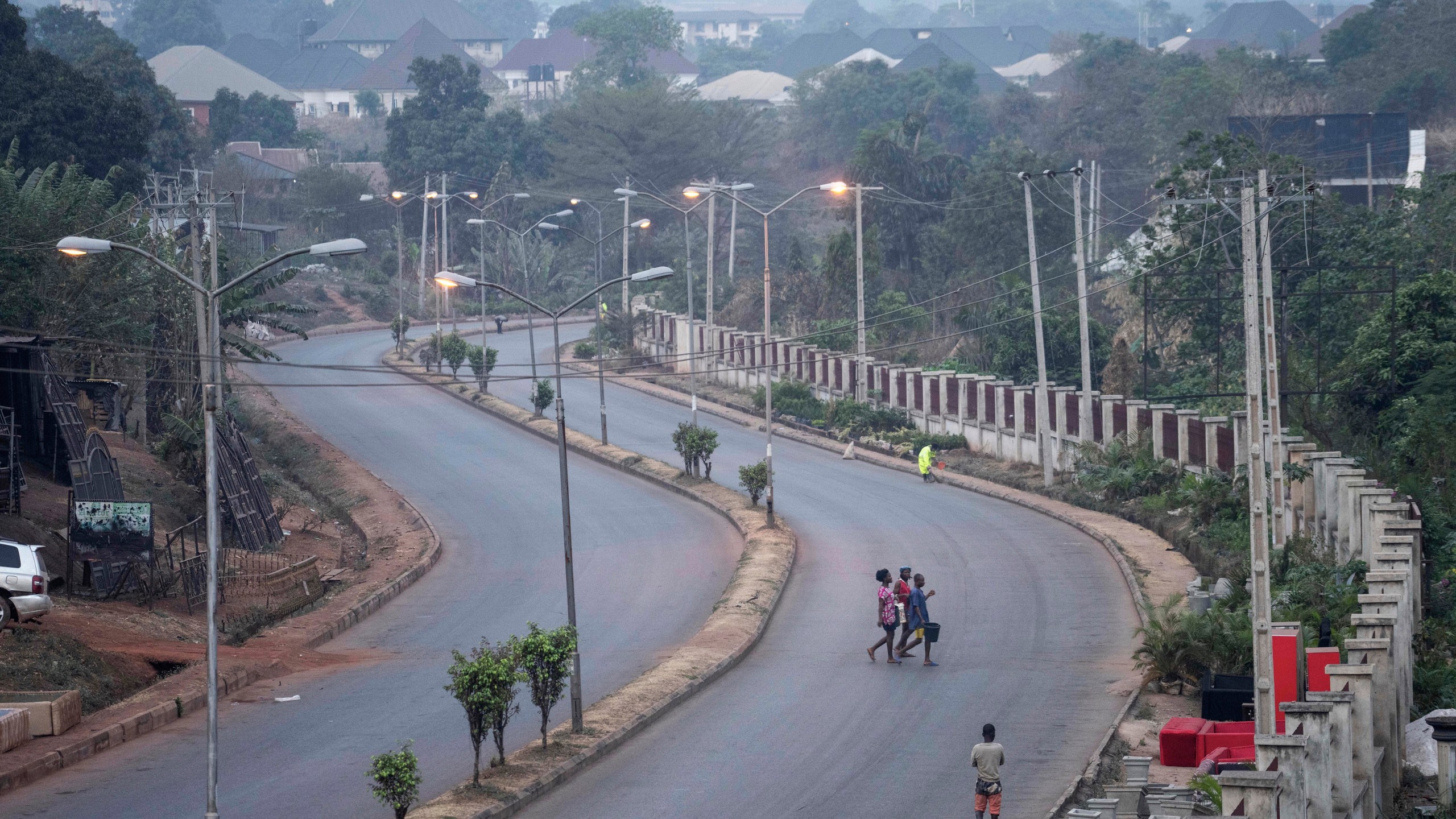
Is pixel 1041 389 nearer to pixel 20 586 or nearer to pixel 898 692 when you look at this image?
pixel 898 692

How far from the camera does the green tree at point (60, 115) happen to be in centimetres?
5031

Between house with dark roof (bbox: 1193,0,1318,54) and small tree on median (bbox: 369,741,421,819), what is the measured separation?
17172 centimetres

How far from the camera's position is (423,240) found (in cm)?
6650

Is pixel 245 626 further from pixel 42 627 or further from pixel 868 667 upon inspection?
pixel 868 667

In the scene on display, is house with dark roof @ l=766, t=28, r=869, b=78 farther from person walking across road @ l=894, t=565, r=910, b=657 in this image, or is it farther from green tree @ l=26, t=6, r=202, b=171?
person walking across road @ l=894, t=565, r=910, b=657

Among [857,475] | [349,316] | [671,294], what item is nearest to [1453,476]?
[857,475]

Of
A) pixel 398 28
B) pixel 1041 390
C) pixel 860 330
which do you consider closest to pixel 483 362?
pixel 860 330

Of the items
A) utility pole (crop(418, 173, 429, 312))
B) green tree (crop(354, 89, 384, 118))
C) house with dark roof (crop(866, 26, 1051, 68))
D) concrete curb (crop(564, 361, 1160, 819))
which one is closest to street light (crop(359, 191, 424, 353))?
utility pole (crop(418, 173, 429, 312))

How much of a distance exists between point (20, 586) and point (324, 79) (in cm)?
15543

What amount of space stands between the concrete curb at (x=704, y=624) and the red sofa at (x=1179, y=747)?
664 centimetres

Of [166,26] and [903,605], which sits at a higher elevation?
[166,26]

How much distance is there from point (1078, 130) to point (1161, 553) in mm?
70745

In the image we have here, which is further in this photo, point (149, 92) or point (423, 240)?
point (149, 92)

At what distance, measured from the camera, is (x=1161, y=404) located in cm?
4066
